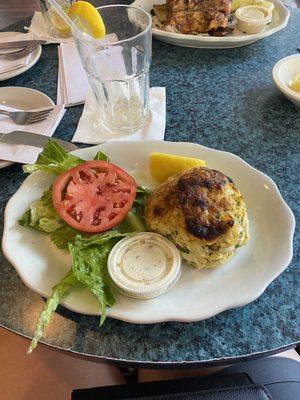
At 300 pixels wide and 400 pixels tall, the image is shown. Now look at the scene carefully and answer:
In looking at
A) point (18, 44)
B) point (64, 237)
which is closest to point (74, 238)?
point (64, 237)

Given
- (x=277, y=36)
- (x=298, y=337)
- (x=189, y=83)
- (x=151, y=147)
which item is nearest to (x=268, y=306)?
(x=298, y=337)

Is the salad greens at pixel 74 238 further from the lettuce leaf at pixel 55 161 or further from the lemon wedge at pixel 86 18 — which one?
the lemon wedge at pixel 86 18

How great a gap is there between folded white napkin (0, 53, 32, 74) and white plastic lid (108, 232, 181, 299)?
2.59ft

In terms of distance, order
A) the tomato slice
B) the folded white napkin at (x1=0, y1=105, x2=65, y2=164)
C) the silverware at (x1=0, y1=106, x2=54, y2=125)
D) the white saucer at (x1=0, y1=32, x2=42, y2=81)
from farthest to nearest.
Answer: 1. the white saucer at (x1=0, y1=32, x2=42, y2=81)
2. the silverware at (x1=0, y1=106, x2=54, y2=125)
3. the folded white napkin at (x1=0, y1=105, x2=65, y2=164)
4. the tomato slice

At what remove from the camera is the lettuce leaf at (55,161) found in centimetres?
81

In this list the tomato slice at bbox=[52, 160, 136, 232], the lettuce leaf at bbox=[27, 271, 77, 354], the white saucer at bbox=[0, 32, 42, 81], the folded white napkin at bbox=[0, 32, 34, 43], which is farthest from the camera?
the folded white napkin at bbox=[0, 32, 34, 43]

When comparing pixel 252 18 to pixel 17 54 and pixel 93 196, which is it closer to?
pixel 17 54

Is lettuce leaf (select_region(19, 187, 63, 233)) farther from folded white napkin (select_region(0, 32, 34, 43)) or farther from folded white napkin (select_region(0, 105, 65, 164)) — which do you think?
folded white napkin (select_region(0, 32, 34, 43))

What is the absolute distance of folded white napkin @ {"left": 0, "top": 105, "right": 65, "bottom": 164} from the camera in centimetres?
92

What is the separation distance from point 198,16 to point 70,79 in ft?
1.48

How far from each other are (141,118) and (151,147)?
214 mm

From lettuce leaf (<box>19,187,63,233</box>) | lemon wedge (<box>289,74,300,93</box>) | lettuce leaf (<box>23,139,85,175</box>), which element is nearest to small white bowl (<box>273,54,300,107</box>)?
lemon wedge (<box>289,74,300,93</box>)

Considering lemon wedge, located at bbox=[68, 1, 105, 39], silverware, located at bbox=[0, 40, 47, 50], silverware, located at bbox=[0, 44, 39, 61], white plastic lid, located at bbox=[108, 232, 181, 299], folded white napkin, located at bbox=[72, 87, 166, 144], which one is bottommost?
folded white napkin, located at bbox=[72, 87, 166, 144]

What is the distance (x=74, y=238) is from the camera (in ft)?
2.36
